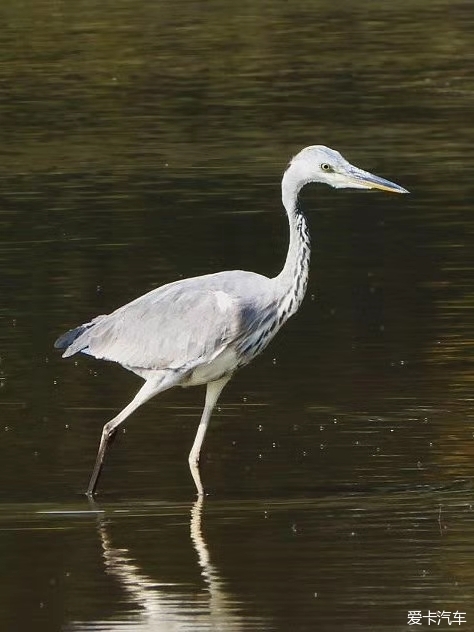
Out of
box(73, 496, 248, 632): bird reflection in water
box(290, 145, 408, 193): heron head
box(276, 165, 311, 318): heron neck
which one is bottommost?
box(73, 496, 248, 632): bird reflection in water

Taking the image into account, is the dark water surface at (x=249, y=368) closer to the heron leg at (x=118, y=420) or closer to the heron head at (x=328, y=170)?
the heron leg at (x=118, y=420)

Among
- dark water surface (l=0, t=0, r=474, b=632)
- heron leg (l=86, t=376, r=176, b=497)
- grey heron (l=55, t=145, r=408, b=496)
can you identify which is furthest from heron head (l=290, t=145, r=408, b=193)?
dark water surface (l=0, t=0, r=474, b=632)

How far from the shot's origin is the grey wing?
10.7 meters

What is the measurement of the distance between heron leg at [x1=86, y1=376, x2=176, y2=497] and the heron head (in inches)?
53.7

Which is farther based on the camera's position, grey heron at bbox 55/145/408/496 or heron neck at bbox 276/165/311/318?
heron neck at bbox 276/165/311/318

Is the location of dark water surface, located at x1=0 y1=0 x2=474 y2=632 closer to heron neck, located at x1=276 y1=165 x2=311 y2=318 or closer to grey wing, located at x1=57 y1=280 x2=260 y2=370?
grey wing, located at x1=57 y1=280 x2=260 y2=370

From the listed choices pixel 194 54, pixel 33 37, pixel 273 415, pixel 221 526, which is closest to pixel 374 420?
pixel 273 415

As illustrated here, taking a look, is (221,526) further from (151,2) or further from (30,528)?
(151,2)

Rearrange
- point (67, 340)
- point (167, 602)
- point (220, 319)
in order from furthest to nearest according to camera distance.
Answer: point (67, 340) → point (220, 319) → point (167, 602)

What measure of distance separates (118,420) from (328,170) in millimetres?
1792

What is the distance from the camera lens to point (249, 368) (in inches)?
523

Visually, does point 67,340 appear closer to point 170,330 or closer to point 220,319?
point 170,330

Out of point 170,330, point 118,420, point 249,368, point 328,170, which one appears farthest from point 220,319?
point 249,368

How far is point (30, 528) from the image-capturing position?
9711mm
